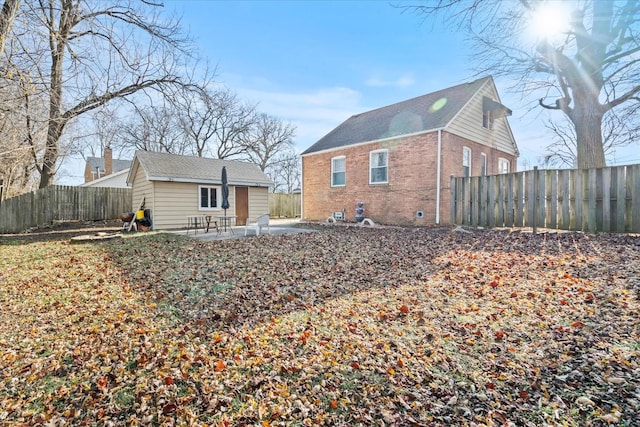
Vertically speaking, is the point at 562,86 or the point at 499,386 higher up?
the point at 562,86

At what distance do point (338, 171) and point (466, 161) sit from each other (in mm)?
5985

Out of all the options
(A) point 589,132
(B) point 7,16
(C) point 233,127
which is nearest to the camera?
(B) point 7,16

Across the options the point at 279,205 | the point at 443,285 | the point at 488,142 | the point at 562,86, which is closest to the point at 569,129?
the point at 488,142

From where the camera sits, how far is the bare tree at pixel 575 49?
30.4 ft

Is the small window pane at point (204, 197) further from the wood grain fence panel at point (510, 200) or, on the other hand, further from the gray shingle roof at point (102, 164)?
the gray shingle roof at point (102, 164)

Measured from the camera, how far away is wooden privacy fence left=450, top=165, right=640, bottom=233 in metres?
7.50

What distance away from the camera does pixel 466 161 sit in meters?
13.5

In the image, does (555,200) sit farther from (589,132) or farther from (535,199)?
(589,132)

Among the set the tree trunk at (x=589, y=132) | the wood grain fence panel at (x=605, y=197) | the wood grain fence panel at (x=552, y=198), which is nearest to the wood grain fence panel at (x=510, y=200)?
the wood grain fence panel at (x=552, y=198)

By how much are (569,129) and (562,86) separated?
13.2 metres

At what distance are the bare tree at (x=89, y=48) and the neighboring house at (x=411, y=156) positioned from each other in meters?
8.46

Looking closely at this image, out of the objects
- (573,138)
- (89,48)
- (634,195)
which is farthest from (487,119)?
(89,48)

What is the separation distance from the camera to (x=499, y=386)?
238 centimetres

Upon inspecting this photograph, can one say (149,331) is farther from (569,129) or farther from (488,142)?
(569,129)
